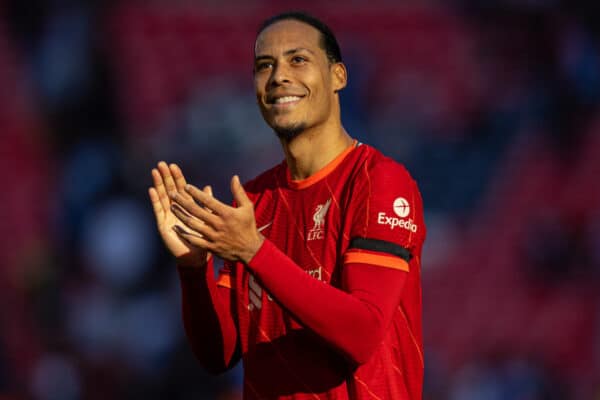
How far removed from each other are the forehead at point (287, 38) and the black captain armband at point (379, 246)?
0.76 metres

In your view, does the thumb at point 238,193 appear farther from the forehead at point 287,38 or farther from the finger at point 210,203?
the forehead at point 287,38

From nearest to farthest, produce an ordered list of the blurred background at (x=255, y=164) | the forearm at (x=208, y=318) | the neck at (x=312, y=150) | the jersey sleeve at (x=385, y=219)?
1. the jersey sleeve at (x=385, y=219)
2. the forearm at (x=208, y=318)
3. the neck at (x=312, y=150)
4. the blurred background at (x=255, y=164)

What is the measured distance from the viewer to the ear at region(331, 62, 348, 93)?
11.8 ft

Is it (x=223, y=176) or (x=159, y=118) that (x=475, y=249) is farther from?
(x=159, y=118)

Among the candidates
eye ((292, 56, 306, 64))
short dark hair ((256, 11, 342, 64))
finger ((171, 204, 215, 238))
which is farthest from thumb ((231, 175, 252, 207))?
short dark hair ((256, 11, 342, 64))

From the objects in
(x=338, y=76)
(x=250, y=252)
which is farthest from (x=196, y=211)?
(x=338, y=76)

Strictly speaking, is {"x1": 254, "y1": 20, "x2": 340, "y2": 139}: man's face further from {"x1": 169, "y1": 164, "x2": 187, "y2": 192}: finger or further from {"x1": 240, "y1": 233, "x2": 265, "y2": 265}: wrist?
→ {"x1": 240, "y1": 233, "x2": 265, "y2": 265}: wrist

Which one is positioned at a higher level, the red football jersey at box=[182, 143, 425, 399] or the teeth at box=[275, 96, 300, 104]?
the teeth at box=[275, 96, 300, 104]

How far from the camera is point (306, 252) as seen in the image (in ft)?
10.6

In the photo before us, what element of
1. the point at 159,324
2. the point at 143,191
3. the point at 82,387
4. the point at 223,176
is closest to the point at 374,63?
the point at 223,176

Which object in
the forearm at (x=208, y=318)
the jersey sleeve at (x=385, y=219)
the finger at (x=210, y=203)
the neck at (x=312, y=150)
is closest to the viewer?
the finger at (x=210, y=203)

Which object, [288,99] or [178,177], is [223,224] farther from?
[288,99]

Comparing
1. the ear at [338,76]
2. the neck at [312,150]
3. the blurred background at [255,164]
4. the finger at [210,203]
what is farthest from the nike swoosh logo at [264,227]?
the blurred background at [255,164]

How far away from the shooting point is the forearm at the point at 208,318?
11.0 ft
